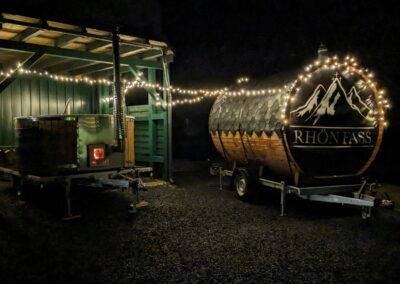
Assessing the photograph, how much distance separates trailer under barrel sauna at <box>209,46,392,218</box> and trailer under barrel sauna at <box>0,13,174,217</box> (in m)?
3.23

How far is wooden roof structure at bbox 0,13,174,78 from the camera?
29.2 feet

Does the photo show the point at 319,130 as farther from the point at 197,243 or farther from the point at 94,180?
the point at 94,180

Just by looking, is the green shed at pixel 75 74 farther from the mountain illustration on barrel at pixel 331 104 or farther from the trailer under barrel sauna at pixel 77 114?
the mountain illustration on barrel at pixel 331 104

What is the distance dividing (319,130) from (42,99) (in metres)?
10.9

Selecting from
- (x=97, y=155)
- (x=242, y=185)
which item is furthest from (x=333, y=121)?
(x=97, y=155)

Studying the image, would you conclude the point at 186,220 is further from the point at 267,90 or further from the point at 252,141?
the point at 267,90

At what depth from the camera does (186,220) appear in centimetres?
735

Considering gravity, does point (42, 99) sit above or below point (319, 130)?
above

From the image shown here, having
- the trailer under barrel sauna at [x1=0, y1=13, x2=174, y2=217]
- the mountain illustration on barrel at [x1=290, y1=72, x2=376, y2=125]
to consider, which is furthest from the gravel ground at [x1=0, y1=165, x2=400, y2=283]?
the mountain illustration on barrel at [x1=290, y1=72, x2=376, y2=125]

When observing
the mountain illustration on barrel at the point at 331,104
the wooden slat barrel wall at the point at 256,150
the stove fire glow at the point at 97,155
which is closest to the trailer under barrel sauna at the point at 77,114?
the stove fire glow at the point at 97,155

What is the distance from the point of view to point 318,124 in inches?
310

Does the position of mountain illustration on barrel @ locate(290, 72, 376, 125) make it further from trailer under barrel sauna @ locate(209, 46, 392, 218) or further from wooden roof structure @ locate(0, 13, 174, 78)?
wooden roof structure @ locate(0, 13, 174, 78)

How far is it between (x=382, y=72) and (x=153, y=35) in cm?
1031

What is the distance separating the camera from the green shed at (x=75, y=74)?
9242 mm
